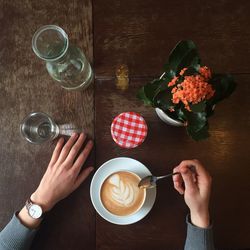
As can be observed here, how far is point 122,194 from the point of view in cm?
83

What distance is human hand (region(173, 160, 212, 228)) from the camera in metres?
0.78

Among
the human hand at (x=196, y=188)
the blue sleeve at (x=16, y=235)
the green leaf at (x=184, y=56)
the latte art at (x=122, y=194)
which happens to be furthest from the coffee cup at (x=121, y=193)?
the green leaf at (x=184, y=56)

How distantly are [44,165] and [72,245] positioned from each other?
0.23 metres

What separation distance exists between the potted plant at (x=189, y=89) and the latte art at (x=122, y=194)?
0.24m

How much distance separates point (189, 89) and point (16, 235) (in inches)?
23.2

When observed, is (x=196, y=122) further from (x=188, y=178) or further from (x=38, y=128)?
(x=38, y=128)

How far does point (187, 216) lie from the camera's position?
2.72ft

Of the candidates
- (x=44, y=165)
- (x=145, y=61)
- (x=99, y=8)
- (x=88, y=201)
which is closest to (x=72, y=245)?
(x=88, y=201)

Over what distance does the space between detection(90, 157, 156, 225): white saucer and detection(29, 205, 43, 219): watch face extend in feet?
0.47

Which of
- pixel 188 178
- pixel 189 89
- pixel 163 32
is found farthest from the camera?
pixel 163 32

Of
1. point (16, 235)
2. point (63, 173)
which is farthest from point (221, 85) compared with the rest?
point (16, 235)

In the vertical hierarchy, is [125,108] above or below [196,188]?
above

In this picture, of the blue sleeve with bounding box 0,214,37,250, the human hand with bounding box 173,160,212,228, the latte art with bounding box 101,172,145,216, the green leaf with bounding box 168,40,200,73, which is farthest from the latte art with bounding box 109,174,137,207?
the green leaf with bounding box 168,40,200,73

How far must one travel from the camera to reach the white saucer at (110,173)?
81 centimetres
